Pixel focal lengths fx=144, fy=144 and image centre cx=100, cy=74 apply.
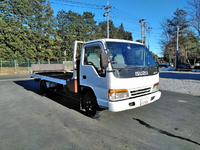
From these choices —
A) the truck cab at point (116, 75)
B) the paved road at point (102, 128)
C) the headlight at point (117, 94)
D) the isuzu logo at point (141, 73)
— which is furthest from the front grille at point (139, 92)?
the paved road at point (102, 128)

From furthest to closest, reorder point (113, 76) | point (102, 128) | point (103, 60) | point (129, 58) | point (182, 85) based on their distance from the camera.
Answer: point (182, 85) → point (129, 58) → point (102, 128) → point (113, 76) → point (103, 60)

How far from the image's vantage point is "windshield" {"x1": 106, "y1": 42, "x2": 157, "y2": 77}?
3.81 m

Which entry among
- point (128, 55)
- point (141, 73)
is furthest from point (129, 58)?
point (141, 73)

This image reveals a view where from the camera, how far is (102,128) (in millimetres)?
3736

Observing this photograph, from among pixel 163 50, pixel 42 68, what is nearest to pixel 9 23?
pixel 42 68

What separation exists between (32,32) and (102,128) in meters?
32.4

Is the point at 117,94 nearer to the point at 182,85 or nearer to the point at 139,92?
the point at 139,92

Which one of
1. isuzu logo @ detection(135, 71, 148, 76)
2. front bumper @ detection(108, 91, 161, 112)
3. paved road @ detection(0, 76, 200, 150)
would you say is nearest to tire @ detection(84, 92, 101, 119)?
paved road @ detection(0, 76, 200, 150)

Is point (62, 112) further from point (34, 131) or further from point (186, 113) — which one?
point (186, 113)

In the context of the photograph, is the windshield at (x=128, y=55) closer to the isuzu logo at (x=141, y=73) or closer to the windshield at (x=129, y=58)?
the windshield at (x=129, y=58)

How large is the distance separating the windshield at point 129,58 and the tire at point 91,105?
1.17 m

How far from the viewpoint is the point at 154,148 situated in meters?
2.86

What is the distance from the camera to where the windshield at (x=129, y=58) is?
12.5 feet

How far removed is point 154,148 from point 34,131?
9.32 ft
